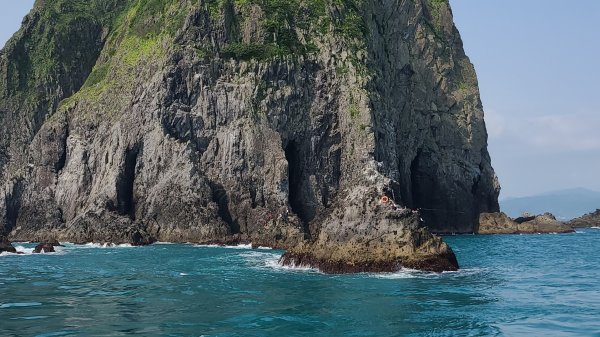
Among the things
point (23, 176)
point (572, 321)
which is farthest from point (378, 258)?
point (23, 176)

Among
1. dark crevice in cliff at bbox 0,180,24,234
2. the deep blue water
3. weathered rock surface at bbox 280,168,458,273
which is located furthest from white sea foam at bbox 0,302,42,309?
dark crevice in cliff at bbox 0,180,24,234

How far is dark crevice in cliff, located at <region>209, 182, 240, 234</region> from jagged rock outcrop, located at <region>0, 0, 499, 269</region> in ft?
0.58

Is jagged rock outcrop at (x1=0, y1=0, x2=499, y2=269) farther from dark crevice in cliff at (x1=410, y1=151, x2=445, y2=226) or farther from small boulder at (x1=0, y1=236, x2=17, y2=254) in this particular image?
small boulder at (x1=0, y1=236, x2=17, y2=254)

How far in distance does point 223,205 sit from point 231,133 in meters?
10.5

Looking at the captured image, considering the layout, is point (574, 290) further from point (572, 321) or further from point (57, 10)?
point (57, 10)

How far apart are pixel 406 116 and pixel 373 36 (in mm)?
15408

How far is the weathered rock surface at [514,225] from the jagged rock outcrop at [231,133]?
255 centimetres

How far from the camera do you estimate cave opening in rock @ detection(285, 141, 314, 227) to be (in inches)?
3530

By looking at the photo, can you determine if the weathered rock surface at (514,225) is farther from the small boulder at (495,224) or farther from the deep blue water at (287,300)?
the deep blue water at (287,300)

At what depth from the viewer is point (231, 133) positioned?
90562mm

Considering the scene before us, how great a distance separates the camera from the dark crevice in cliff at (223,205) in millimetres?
85812

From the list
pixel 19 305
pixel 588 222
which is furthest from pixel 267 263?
pixel 588 222

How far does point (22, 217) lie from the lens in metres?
97.2

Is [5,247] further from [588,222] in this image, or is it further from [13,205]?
[588,222]
